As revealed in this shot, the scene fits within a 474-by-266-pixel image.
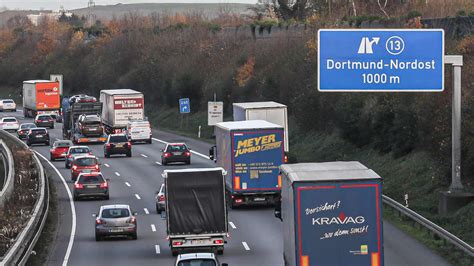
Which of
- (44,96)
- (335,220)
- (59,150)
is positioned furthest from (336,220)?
(44,96)

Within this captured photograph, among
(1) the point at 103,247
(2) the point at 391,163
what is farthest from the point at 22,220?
(2) the point at 391,163

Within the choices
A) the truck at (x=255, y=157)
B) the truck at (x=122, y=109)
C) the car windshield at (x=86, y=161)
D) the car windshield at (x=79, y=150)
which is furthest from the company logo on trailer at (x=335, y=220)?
the truck at (x=122, y=109)

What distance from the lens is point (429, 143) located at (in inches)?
2089

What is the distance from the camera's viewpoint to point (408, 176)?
5684cm

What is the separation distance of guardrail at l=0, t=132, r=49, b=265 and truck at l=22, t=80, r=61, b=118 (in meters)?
68.4

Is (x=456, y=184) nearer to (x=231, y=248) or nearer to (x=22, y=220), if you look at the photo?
(x=231, y=248)

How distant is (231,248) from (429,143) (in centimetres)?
1602

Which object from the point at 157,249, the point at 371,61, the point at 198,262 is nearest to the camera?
the point at 198,262

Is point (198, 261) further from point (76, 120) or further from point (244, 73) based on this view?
point (244, 73)

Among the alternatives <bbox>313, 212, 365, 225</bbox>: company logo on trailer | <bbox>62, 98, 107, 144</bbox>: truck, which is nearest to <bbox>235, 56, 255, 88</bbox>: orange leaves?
<bbox>62, 98, 107, 144</bbox>: truck

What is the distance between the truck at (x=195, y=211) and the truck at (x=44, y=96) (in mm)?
85808

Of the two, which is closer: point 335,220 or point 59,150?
point 335,220

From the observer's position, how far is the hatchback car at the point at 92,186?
57.1 metres

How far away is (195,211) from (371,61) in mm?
7384
